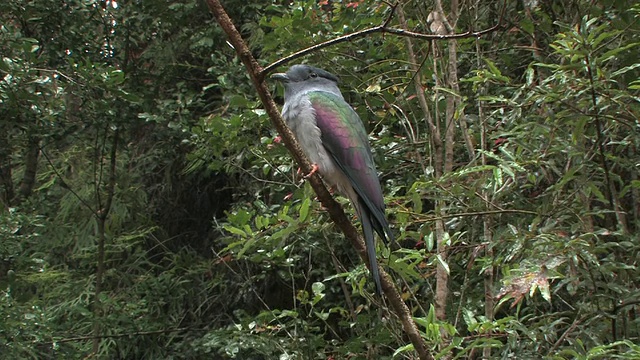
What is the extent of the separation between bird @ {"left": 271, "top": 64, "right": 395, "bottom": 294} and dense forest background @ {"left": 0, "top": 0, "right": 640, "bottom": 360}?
0.18 metres

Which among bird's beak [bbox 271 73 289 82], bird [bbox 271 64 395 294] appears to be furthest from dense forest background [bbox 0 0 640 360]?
bird's beak [bbox 271 73 289 82]

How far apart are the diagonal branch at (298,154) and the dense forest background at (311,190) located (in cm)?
7

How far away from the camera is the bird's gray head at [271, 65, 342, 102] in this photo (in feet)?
11.9

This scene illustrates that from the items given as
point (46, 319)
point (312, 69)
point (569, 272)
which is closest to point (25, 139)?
point (46, 319)

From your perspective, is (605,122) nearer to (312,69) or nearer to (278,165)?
(312,69)

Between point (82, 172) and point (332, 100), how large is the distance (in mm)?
3056

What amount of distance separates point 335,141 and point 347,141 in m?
0.05

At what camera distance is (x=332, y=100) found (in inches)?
137

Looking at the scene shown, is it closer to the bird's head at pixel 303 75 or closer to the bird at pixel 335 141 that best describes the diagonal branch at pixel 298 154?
the bird at pixel 335 141

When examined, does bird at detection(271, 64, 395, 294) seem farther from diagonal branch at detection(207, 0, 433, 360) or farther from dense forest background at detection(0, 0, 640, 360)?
diagonal branch at detection(207, 0, 433, 360)

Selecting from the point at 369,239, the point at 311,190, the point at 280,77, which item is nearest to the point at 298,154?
the point at 369,239

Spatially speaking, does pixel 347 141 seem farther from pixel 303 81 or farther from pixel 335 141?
pixel 303 81

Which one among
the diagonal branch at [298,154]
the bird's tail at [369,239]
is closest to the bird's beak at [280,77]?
the bird's tail at [369,239]

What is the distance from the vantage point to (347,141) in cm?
334
